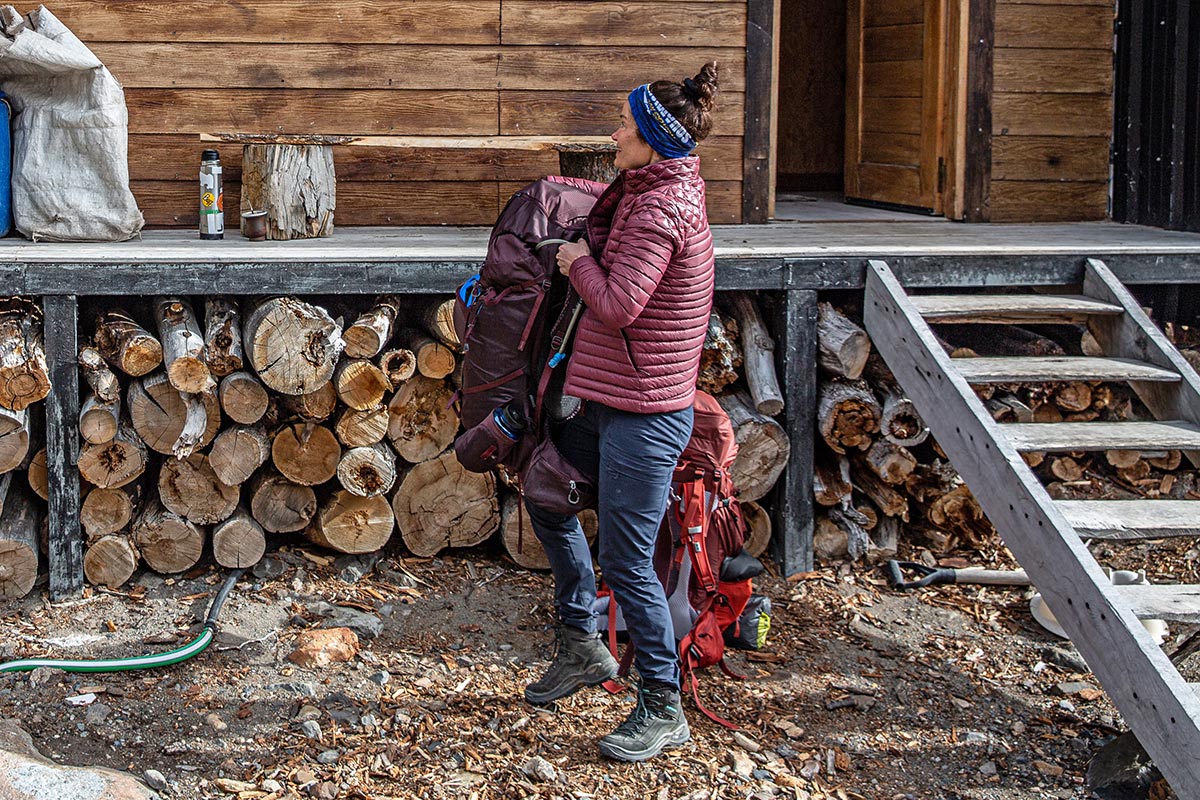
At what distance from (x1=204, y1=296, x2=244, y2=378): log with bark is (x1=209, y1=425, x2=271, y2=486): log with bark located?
257 millimetres

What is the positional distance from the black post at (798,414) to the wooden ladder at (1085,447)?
0.28m

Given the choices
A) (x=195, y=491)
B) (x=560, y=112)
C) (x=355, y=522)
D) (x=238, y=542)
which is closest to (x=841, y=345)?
(x=560, y=112)

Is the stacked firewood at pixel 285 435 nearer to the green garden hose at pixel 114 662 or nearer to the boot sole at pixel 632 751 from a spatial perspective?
the green garden hose at pixel 114 662

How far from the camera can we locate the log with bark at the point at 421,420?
562 centimetres

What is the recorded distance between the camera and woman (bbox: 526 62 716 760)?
3.85 m

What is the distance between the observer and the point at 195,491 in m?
5.56

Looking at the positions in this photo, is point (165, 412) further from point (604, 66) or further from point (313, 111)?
point (604, 66)

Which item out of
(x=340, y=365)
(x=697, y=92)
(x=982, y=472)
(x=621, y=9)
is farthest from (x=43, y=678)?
(x=621, y=9)

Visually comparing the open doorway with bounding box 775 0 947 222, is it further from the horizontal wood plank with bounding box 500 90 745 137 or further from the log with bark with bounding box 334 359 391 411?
the log with bark with bounding box 334 359 391 411

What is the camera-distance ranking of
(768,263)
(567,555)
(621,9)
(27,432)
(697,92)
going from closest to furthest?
(697,92) < (567,555) < (27,432) < (768,263) < (621,9)

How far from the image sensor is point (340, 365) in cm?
544

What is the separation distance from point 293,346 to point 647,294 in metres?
2.03

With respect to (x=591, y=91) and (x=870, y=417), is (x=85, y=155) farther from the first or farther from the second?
(x=870, y=417)

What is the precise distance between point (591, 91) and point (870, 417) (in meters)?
2.21
